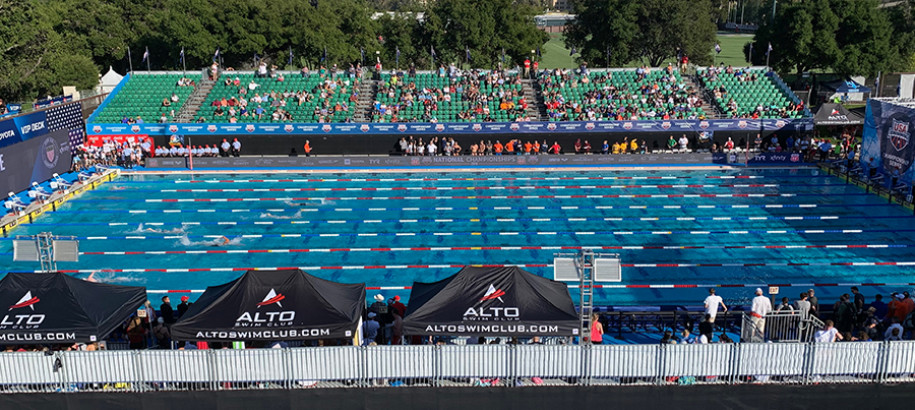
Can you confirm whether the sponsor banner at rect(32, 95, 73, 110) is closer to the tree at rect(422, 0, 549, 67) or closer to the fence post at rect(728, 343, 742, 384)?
the tree at rect(422, 0, 549, 67)

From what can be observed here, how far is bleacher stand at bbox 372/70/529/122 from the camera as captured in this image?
3388cm

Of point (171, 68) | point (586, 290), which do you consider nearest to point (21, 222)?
point (586, 290)

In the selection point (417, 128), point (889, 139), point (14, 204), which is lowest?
point (14, 204)

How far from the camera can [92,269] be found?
18109 mm

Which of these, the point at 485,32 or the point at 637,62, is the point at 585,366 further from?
the point at 637,62

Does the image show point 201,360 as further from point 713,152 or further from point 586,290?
point 713,152

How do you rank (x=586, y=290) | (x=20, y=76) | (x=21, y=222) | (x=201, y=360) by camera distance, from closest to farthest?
1. (x=201, y=360)
2. (x=586, y=290)
3. (x=21, y=222)
4. (x=20, y=76)

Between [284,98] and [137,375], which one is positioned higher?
[284,98]

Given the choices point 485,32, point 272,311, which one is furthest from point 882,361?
point 485,32

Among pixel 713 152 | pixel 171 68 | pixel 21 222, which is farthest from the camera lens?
pixel 171 68

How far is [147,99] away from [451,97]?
1497 cm

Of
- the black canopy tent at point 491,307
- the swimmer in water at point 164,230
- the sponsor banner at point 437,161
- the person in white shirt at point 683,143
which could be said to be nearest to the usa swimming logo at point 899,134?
the sponsor banner at point 437,161

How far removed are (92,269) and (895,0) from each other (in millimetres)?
74708

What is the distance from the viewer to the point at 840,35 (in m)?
42.3
